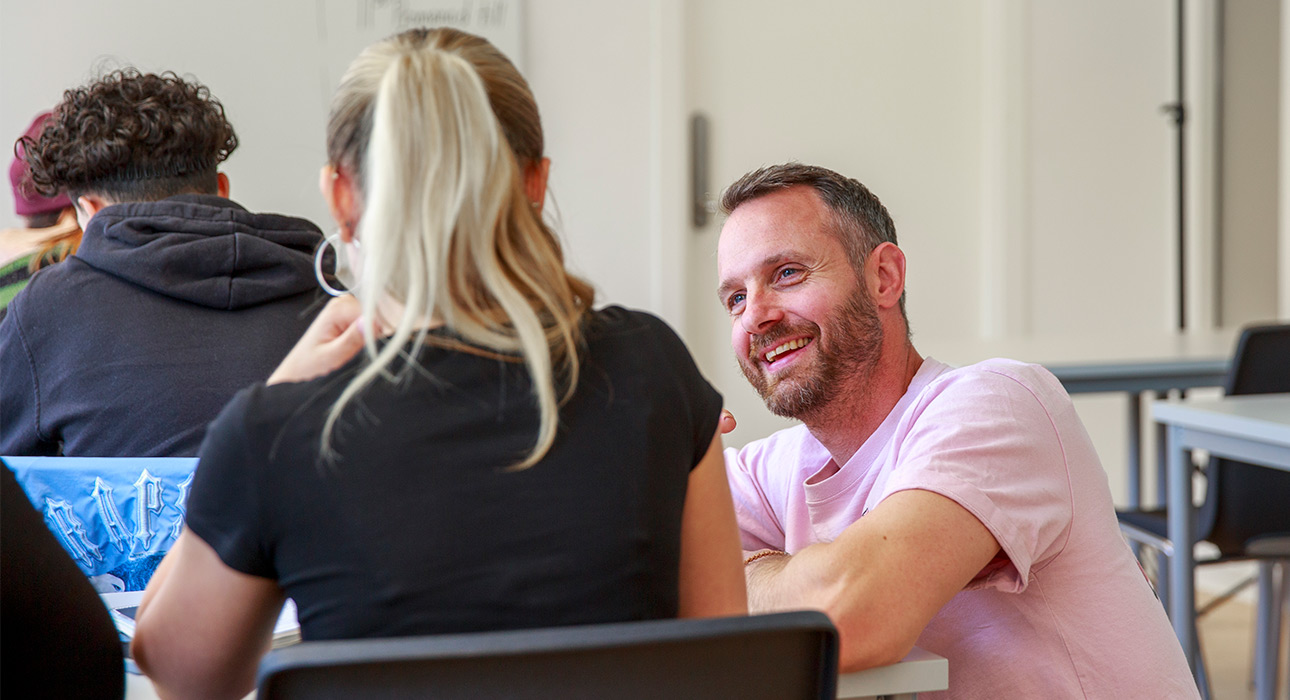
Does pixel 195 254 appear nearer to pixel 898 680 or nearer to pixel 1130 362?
pixel 898 680

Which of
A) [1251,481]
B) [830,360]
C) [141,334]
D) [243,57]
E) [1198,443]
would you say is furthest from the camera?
A: [243,57]

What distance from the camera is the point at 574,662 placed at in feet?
2.40

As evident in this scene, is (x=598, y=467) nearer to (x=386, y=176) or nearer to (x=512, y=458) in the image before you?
(x=512, y=458)

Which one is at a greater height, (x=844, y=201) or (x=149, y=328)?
(x=844, y=201)

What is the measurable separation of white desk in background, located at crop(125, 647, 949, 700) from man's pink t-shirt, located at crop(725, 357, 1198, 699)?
149mm

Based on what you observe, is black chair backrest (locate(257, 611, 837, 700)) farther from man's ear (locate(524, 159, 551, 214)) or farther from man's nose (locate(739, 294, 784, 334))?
man's nose (locate(739, 294, 784, 334))

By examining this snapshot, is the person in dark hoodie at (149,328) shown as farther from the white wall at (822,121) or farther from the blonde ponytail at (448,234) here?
the white wall at (822,121)

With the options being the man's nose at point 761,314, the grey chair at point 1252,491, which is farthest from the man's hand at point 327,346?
Answer: the grey chair at point 1252,491

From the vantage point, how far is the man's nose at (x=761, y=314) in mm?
1447

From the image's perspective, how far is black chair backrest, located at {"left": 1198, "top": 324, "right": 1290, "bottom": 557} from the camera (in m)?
2.43

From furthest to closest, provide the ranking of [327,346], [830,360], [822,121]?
1. [822,121]
2. [830,360]
3. [327,346]

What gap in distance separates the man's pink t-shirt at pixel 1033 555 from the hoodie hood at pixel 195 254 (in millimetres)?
Result: 877

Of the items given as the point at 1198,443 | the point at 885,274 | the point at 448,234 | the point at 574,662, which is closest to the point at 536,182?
the point at 448,234

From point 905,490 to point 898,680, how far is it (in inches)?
7.3
